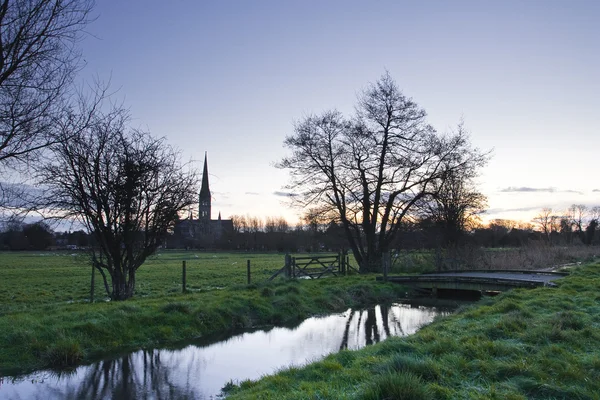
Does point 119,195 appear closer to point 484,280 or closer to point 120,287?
point 120,287

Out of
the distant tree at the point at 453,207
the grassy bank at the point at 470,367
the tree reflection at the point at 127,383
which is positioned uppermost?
the distant tree at the point at 453,207

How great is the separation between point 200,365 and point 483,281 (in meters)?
12.6

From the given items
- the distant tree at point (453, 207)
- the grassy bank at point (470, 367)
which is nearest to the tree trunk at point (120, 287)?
the grassy bank at point (470, 367)

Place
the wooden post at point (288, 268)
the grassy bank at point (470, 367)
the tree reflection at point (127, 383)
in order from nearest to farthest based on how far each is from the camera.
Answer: the grassy bank at point (470, 367) → the tree reflection at point (127, 383) → the wooden post at point (288, 268)

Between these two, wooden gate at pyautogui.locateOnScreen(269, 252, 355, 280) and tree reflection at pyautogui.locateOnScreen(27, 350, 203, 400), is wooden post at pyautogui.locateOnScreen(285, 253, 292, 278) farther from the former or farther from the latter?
tree reflection at pyautogui.locateOnScreen(27, 350, 203, 400)

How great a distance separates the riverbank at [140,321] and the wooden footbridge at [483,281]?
3629mm

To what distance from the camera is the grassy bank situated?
4859 mm

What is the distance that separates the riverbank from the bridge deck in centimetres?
→ 364

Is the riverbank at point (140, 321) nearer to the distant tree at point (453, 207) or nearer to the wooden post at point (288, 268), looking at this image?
the wooden post at point (288, 268)

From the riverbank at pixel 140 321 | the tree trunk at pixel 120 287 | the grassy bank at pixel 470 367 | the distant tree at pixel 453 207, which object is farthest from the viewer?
the distant tree at pixel 453 207

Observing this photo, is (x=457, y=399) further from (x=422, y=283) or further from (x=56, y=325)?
(x=422, y=283)

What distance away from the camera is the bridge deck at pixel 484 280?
54.5 ft

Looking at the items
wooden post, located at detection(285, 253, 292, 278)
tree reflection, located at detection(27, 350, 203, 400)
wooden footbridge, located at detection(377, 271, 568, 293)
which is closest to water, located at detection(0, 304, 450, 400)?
tree reflection, located at detection(27, 350, 203, 400)

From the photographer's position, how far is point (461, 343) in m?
7.14
